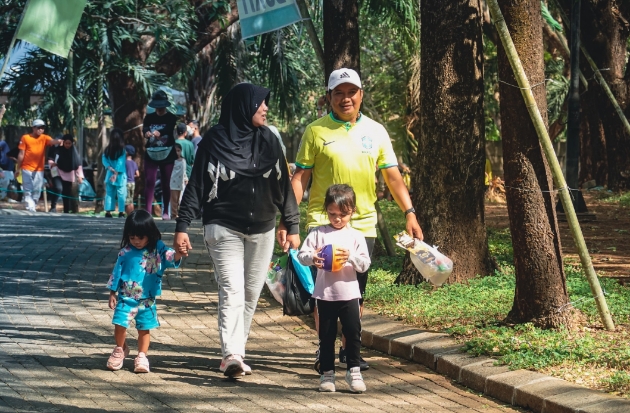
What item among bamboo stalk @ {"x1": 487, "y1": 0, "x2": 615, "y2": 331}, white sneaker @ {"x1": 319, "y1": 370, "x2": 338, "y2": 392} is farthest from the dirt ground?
white sneaker @ {"x1": 319, "y1": 370, "x2": 338, "y2": 392}

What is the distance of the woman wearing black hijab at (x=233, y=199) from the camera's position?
7.00 meters

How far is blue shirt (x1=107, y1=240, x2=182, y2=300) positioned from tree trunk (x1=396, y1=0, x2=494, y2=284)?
323cm

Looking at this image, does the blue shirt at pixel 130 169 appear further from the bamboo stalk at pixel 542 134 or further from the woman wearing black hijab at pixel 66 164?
the bamboo stalk at pixel 542 134

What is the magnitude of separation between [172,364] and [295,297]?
3.23 ft

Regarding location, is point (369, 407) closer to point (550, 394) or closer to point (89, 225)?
point (550, 394)

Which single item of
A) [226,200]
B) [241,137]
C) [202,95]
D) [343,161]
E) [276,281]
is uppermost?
[202,95]

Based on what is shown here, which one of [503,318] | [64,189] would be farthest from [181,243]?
[64,189]

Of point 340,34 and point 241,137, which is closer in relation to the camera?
point 241,137

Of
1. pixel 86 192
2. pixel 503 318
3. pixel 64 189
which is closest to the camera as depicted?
pixel 503 318

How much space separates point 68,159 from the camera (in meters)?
21.2

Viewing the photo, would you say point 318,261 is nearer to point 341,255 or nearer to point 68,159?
point 341,255

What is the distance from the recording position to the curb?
6043 mm

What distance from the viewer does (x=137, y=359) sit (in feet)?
23.9

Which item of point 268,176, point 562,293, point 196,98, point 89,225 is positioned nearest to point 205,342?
point 268,176
